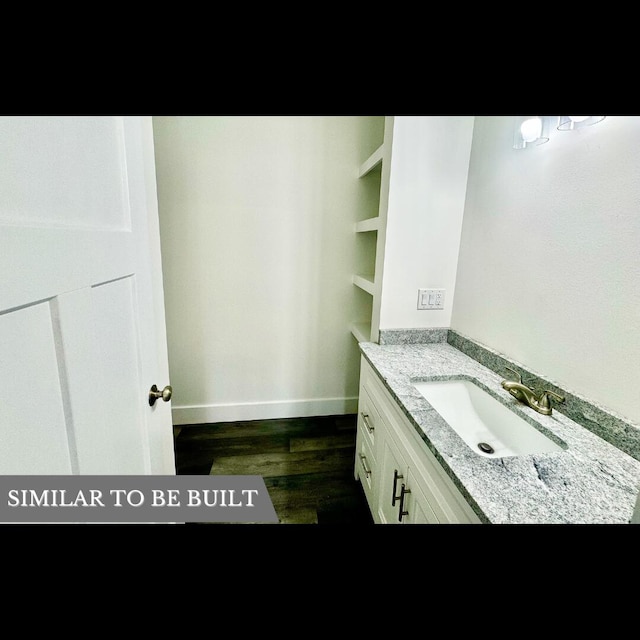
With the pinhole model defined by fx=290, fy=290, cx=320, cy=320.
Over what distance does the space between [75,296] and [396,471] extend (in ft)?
3.39

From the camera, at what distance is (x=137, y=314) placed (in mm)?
743

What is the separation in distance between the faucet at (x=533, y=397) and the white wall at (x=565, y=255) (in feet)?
0.21

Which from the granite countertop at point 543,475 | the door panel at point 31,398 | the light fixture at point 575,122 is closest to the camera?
the door panel at point 31,398

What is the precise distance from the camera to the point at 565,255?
0.92 metres

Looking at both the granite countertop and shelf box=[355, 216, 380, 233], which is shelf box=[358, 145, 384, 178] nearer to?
shelf box=[355, 216, 380, 233]

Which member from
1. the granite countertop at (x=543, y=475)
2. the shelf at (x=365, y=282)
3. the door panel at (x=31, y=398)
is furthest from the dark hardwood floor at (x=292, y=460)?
the door panel at (x=31, y=398)

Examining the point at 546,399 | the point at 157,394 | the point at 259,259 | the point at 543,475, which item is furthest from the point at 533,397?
the point at 259,259

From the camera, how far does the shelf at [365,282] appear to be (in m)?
1.66

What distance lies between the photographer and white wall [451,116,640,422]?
0.76 metres

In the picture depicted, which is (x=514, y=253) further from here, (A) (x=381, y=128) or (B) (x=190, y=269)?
(B) (x=190, y=269)

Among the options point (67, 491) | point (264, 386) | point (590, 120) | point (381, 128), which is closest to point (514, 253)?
point (590, 120)

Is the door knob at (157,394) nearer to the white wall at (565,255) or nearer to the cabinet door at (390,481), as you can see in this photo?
the cabinet door at (390,481)

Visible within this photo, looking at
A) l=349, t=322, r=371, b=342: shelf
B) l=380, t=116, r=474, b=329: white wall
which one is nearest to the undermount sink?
l=380, t=116, r=474, b=329: white wall

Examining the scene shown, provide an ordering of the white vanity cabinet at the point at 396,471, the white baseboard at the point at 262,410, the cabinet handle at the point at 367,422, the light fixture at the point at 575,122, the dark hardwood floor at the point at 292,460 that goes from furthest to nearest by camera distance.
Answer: the white baseboard at the point at 262,410, the dark hardwood floor at the point at 292,460, the cabinet handle at the point at 367,422, the light fixture at the point at 575,122, the white vanity cabinet at the point at 396,471
